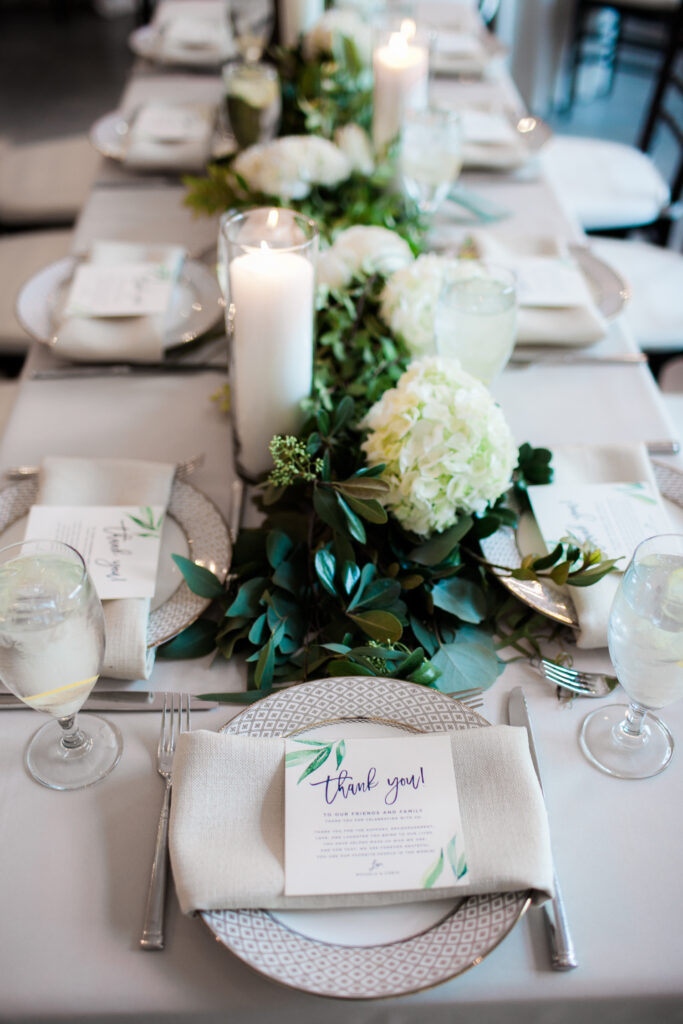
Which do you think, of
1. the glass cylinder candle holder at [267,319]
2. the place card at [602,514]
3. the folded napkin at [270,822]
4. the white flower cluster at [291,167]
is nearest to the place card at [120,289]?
the white flower cluster at [291,167]

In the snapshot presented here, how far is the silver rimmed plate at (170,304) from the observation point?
1268mm

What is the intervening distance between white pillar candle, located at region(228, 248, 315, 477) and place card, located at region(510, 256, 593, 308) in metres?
0.47

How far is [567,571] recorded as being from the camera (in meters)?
0.85

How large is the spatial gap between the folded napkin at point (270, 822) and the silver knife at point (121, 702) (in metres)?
0.10

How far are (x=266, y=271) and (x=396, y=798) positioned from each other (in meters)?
0.56

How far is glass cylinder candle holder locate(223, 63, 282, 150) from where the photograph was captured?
1.65 meters

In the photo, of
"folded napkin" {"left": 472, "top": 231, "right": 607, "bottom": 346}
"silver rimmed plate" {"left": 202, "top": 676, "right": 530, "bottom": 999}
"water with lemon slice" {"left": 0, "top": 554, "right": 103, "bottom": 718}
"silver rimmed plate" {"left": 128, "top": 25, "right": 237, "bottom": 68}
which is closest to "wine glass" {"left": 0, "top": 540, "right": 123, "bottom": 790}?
"water with lemon slice" {"left": 0, "top": 554, "right": 103, "bottom": 718}

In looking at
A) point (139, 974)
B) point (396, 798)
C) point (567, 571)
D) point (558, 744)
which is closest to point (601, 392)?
point (567, 571)

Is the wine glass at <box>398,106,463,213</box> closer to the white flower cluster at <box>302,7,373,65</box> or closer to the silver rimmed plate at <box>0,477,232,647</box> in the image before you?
the white flower cluster at <box>302,7,373,65</box>

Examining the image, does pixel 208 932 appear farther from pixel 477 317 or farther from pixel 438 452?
pixel 477 317

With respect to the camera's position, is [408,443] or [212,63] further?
[212,63]

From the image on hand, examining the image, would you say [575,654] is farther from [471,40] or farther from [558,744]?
[471,40]

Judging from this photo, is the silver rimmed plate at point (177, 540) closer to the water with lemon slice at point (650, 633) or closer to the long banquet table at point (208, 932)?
the long banquet table at point (208, 932)

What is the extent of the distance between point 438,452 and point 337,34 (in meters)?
1.35
